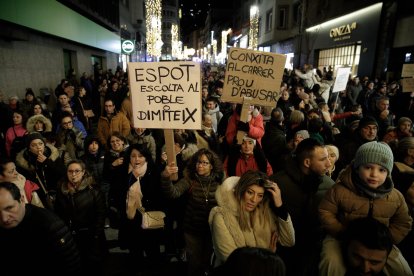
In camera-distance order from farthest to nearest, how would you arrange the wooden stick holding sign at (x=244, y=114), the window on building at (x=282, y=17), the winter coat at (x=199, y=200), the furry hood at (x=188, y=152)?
the window on building at (x=282, y=17) < the furry hood at (x=188, y=152) < the wooden stick holding sign at (x=244, y=114) < the winter coat at (x=199, y=200)

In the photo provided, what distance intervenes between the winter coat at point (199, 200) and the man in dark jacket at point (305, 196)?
2.40 feet

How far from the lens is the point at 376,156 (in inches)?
96.3

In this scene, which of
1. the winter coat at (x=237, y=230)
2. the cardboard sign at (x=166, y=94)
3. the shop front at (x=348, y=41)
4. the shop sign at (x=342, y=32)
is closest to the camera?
the winter coat at (x=237, y=230)

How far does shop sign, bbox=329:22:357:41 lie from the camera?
67.8 feet

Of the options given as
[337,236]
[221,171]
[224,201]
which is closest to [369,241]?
[337,236]

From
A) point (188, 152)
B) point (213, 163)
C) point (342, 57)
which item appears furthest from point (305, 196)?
point (342, 57)

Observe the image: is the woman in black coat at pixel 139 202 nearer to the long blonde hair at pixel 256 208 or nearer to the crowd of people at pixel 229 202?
the crowd of people at pixel 229 202

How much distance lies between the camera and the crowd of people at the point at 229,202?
2303 mm

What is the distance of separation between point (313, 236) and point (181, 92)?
1.96 meters

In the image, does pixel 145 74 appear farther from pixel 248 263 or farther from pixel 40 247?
pixel 248 263

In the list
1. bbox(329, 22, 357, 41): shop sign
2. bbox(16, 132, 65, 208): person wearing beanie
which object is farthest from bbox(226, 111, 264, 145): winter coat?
bbox(329, 22, 357, 41): shop sign

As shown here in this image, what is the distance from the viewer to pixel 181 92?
318cm

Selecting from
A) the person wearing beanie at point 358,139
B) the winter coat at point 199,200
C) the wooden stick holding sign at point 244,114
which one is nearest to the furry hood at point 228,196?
the winter coat at point 199,200

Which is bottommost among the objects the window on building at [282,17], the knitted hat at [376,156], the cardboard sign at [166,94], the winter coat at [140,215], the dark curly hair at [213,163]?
the winter coat at [140,215]
